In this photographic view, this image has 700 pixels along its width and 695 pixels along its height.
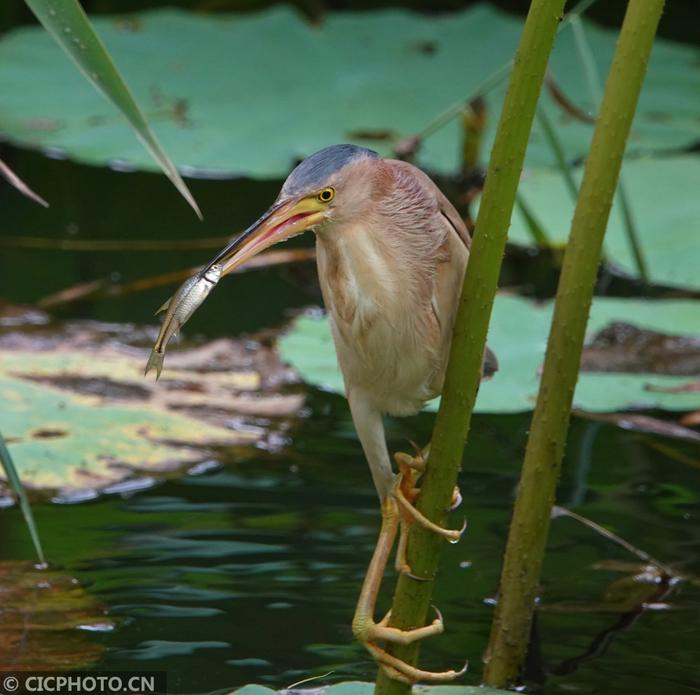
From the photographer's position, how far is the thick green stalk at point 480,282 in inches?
60.6

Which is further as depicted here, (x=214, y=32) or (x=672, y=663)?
(x=214, y=32)

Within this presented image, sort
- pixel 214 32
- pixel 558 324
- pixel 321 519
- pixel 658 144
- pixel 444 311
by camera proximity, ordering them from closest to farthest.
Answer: pixel 444 311
pixel 558 324
pixel 321 519
pixel 658 144
pixel 214 32

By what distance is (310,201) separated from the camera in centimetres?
164

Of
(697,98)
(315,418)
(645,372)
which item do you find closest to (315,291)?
(315,418)

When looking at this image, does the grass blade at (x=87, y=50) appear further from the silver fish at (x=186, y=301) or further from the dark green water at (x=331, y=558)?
the dark green water at (x=331, y=558)

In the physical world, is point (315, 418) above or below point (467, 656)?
above

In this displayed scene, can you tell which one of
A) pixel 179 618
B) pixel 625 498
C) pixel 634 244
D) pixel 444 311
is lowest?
pixel 179 618

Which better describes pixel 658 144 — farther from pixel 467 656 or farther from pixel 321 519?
pixel 467 656

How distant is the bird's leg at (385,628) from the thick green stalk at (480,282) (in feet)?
0.23

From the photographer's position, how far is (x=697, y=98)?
5535mm

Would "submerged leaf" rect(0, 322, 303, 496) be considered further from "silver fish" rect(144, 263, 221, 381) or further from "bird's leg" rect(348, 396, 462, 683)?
"silver fish" rect(144, 263, 221, 381)

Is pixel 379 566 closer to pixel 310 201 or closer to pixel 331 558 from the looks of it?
pixel 310 201

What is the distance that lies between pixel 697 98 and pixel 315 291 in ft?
6.75

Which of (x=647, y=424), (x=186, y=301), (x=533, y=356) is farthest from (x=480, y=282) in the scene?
(x=533, y=356)
